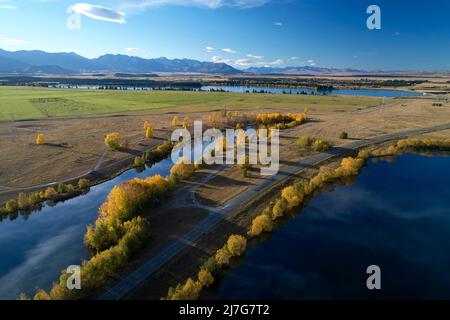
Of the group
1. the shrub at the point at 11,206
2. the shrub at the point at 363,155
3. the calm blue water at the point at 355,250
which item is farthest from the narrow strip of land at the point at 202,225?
the shrub at the point at 11,206

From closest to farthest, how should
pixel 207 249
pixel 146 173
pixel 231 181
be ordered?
1. pixel 207 249
2. pixel 231 181
3. pixel 146 173

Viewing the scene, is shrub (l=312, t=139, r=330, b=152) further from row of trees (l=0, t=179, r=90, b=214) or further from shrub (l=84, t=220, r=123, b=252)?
shrub (l=84, t=220, r=123, b=252)

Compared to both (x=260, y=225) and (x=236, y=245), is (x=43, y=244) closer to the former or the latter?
(x=236, y=245)

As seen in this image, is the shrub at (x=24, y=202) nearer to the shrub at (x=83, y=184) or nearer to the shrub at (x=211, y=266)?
the shrub at (x=83, y=184)

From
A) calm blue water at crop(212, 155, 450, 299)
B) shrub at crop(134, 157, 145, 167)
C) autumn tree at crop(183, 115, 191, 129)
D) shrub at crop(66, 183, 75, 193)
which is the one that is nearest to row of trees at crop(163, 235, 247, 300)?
calm blue water at crop(212, 155, 450, 299)
